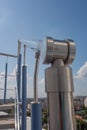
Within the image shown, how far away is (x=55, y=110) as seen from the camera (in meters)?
0.36

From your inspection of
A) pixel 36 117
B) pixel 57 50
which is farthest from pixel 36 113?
pixel 57 50

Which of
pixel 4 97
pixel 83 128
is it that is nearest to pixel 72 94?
pixel 4 97

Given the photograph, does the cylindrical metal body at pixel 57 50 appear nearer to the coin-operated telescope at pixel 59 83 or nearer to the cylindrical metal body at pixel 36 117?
the coin-operated telescope at pixel 59 83

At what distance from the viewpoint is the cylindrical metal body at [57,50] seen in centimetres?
38

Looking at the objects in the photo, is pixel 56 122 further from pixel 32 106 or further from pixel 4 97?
pixel 4 97

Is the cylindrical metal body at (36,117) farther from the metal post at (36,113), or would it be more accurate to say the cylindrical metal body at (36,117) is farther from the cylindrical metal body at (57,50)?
the cylindrical metal body at (57,50)

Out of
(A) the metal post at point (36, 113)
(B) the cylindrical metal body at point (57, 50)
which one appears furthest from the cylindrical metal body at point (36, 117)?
(B) the cylindrical metal body at point (57, 50)

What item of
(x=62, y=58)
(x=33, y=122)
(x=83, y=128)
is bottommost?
(x=83, y=128)

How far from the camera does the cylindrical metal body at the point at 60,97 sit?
36 centimetres

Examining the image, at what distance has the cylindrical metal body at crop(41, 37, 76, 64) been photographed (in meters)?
0.38

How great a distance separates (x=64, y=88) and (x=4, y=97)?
365cm

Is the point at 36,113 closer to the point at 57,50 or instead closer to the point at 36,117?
the point at 36,117

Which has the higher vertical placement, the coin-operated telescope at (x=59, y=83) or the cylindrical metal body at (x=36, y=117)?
the coin-operated telescope at (x=59, y=83)

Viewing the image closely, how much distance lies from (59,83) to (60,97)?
Answer: 3 centimetres
